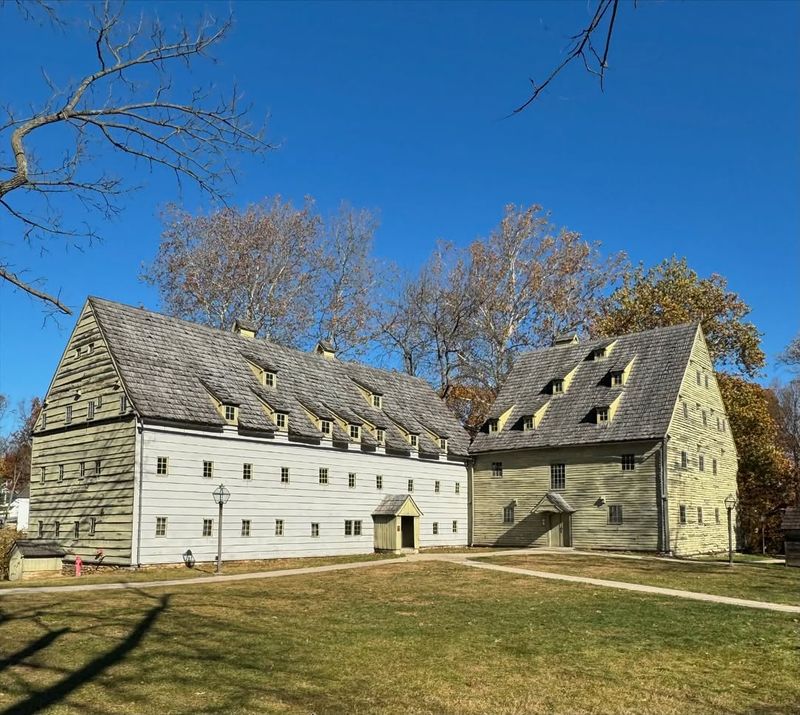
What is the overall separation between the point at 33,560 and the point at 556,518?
2386cm

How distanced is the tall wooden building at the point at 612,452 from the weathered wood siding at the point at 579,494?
0.17 ft

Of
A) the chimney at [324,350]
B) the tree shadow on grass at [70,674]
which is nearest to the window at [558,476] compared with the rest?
the chimney at [324,350]

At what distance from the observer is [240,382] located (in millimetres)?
34500

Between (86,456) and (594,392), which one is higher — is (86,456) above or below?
below

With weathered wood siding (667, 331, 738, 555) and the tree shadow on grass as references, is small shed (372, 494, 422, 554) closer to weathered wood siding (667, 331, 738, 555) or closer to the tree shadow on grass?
weathered wood siding (667, 331, 738, 555)

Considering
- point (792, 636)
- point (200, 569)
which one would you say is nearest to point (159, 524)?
point (200, 569)

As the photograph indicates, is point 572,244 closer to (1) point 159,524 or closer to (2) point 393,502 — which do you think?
(2) point 393,502

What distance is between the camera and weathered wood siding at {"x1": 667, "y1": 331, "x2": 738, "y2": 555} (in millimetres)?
36000

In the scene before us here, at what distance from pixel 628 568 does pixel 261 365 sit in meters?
18.1

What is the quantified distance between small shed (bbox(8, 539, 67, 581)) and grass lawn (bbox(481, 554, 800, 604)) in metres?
15.9

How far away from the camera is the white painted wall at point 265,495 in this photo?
28438 mm

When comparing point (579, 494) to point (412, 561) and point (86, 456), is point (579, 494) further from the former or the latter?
point (86, 456)

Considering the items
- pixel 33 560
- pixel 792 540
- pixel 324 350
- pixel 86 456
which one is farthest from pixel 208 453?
pixel 792 540

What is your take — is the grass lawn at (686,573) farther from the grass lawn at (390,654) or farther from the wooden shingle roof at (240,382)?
the wooden shingle roof at (240,382)
